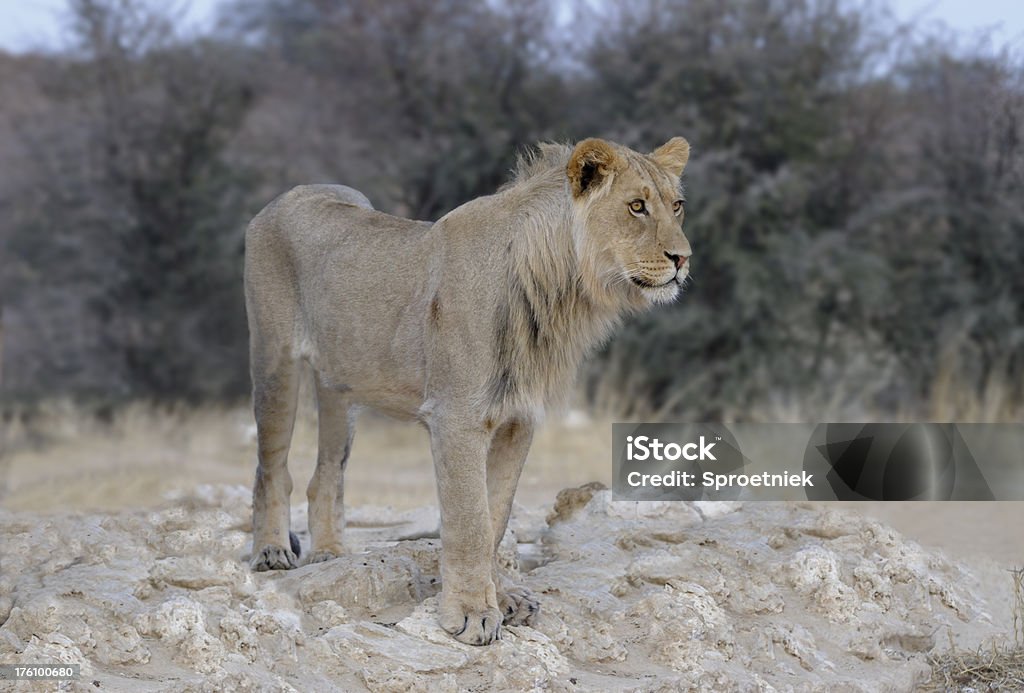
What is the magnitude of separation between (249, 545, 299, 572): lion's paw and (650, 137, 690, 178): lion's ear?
2.35 metres

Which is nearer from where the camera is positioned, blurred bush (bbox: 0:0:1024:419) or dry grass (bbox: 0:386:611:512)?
dry grass (bbox: 0:386:611:512)

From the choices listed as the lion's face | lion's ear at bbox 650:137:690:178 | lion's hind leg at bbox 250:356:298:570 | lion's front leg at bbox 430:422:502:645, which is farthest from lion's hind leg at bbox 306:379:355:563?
lion's ear at bbox 650:137:690:178

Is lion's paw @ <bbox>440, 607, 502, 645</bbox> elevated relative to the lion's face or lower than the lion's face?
lower

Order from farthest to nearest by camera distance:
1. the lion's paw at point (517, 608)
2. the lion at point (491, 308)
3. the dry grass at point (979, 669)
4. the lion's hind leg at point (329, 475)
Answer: the lion's hind leg at point (329, 475) → the dry grass at point (979, 669) → the lion's paw at point (517, 608) → the lion at point (491, 308)

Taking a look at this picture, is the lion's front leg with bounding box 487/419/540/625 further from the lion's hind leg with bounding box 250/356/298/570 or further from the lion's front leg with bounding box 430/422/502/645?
the lion's hind leg with bounding box 250/356/298/570

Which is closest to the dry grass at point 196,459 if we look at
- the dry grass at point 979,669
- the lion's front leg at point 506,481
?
the lion's front leg at point 506,481

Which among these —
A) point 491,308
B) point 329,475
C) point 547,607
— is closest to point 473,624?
point 547,607

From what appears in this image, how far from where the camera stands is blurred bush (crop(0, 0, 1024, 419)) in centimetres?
1464

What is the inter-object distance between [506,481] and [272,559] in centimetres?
131

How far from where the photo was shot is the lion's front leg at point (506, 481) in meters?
4.77

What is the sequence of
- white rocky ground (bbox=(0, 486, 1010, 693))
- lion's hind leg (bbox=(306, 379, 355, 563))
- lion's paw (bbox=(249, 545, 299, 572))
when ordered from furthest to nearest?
1. lion's hind leg (bbox=(306, 379, 355, 563))
2. lion's paw (bbox=(249, 545, 299, 572))
3. white rocky ground (bbox=(0, 486, 1010, 693))

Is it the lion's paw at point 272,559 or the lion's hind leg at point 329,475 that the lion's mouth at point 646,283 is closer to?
the lion's hind leg at point 329,475

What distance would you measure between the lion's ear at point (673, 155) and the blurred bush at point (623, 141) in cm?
885

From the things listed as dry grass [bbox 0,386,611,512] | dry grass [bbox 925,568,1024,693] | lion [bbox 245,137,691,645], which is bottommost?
dry grass [bbox 0,386,611,512]
